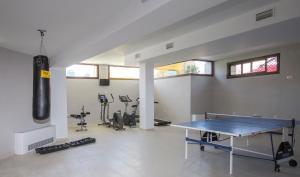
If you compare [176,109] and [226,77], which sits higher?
[226,77]

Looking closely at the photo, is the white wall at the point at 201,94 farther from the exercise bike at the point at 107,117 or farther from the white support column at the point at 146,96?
the exercise bike at the point at 107,117

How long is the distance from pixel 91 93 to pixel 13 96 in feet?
15.0

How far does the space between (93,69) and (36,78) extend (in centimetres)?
535

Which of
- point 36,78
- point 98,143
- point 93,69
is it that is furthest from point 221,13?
point 93,69

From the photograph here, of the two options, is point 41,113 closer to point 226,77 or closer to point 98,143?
point 98,143

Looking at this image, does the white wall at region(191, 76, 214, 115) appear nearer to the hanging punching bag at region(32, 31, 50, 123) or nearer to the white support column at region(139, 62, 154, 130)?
the white support column at region(139, 62, 154, 130)

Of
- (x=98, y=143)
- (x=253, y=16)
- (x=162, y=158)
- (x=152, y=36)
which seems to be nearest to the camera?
(x=253, y=16)

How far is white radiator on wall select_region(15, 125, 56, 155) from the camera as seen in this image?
4.84m

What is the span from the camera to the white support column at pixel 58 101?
20.5ft

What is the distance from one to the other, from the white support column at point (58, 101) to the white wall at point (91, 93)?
2.59 m

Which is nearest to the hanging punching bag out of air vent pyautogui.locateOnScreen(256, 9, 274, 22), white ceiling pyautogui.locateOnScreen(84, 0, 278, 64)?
white ceiling pyautogui.locateOnScreen(84, 0, 278, 64)

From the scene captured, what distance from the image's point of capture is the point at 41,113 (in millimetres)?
4312

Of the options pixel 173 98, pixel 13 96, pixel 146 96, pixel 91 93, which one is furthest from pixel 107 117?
pixel 13 96

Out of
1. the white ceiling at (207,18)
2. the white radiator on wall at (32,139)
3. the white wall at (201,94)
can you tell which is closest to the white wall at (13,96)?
the white radiator on wall at (32,139)
